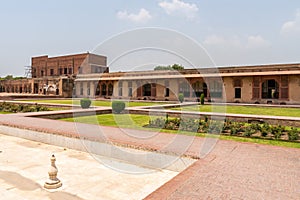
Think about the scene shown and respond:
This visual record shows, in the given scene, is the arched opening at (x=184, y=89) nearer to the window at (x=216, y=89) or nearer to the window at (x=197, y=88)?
the window at (x=197, y=88)

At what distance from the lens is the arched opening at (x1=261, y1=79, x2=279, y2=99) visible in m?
24.1

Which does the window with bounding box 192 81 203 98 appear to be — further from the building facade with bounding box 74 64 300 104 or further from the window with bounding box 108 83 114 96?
the window with bounding box 108 83 114 96

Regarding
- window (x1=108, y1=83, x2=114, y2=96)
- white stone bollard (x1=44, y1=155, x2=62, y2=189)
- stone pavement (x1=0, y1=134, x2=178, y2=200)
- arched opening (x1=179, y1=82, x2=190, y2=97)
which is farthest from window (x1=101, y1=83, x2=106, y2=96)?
white stone bollard (x1=44, y1=155, x2=62, y2=189)

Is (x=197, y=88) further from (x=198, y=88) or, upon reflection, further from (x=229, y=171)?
(x=229, y=171)

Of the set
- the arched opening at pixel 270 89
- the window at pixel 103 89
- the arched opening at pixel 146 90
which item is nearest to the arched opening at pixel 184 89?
the arched opening at pixel 146 90

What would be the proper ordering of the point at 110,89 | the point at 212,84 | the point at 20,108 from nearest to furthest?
the point at 20,108 < the point at 212,84 < the point at 110,89

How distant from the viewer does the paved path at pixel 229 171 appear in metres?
3.62

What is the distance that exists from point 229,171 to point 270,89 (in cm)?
2245

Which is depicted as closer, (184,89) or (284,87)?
(284,87)

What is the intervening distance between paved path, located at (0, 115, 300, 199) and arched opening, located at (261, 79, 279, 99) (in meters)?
19.5

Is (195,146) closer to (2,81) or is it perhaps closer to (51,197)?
(51,197)

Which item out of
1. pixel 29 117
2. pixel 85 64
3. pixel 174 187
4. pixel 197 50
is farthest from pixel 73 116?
pixel 85 64

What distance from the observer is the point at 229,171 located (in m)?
4.55

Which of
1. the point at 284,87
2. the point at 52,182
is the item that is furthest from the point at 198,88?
the point at 52,182
